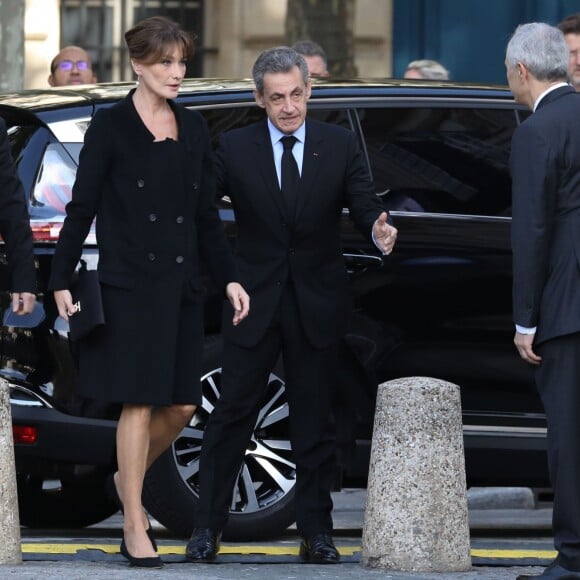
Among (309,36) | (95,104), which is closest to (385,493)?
(95,104)

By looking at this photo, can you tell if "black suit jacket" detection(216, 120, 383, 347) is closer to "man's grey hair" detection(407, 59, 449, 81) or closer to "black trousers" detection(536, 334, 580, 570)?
"black trousers" detection(536, 334, 580, 570)

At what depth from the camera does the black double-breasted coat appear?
23.2ft

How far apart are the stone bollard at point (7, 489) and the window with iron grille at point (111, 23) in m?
9.70

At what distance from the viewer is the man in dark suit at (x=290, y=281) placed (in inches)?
293

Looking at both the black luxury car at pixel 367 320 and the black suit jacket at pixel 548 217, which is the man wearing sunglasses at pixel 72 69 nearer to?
the black luxury car at pixel 367 320

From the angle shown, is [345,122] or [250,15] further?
[250,15]

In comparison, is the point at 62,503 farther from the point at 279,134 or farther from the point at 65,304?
the point at 279,134

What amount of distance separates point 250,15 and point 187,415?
9.57 m

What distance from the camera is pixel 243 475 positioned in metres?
8.12

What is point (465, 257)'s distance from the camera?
8.09 metres

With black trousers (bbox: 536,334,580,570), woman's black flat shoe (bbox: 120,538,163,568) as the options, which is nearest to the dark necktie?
black trousers (bbox: 536,334,580,570)

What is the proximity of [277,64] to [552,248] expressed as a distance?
50.1 inches

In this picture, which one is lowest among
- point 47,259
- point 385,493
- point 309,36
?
point 385,493

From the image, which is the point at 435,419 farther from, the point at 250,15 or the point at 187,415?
the point at 250,15
